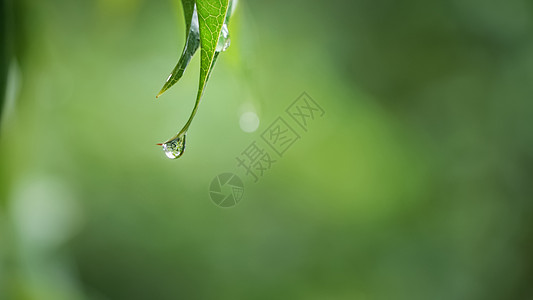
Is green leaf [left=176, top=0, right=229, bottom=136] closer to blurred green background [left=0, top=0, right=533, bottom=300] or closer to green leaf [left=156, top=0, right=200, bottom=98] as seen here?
green leaf [left=156, top=0, right=200, bottom=98]


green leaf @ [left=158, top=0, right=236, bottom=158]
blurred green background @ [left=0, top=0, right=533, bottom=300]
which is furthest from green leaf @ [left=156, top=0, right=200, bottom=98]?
blurred green background @ [left=0, top=0, right=533, bottom=300]

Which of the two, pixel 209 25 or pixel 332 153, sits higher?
pixel 332 153

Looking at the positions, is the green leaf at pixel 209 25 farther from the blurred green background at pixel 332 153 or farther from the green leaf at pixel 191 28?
the blurred green background at pixel 332 153

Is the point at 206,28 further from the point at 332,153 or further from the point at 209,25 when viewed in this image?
the point at 332,153

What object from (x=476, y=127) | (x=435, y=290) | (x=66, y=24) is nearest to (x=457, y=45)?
(x=476, y=127)

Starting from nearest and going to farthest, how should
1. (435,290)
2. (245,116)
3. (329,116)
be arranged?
(245,116) → (329,116) → (435,290)

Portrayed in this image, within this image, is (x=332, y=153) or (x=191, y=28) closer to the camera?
(x=191, y=28)

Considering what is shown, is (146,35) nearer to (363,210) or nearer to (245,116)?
(363,210)

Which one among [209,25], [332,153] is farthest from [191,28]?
[332,153]
